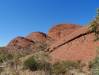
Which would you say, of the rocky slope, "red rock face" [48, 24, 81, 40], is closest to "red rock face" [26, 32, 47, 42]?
"red rock face" [48, 24, 81, 40]

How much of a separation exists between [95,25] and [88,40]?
1067 inches

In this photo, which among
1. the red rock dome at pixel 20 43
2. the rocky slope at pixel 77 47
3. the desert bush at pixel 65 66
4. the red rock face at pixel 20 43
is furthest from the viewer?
the red rock dome at pixel 20 43

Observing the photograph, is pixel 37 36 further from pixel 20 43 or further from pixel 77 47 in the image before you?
pixel 77 47

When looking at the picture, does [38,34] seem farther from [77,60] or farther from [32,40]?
[77,60]

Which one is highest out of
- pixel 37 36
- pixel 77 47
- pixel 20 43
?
pixel 37 36

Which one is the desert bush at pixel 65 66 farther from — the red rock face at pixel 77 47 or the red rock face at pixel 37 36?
the red rock face at pixel 37 36

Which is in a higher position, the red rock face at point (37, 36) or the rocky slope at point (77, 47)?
the red rock face at point (37, 36)

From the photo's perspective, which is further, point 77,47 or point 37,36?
point 37,36

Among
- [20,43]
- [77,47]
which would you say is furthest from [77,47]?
[20,43]

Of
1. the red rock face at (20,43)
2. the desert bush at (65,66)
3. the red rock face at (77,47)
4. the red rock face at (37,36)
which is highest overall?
the red rock face at (37,36)

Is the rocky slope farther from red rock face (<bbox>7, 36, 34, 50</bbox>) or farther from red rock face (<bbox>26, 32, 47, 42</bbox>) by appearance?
red rock face (<bbox>26, 32, 47, 42</bbox>)

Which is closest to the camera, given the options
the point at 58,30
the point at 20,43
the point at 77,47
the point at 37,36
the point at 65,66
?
the point at 65,66

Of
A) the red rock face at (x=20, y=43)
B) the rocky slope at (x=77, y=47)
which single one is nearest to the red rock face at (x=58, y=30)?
the red rock face at (x=20, y=43)

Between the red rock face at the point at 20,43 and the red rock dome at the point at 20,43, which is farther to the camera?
the red rock dome at the point at 20,43
